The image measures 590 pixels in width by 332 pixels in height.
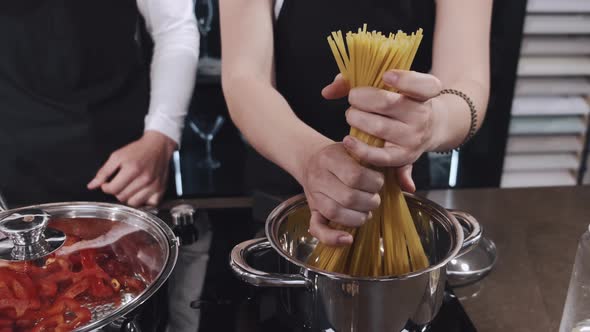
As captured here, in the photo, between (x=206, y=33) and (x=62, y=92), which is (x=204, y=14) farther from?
(x=62, y=92)

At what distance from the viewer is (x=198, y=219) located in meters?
1.06

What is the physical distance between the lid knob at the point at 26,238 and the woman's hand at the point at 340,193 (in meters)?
0.36

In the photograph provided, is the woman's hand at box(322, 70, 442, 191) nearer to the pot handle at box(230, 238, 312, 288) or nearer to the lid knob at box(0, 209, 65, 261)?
the pot handle at box(230, 238, 312, 288)

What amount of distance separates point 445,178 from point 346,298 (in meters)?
2.25

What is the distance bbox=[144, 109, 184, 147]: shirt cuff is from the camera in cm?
145

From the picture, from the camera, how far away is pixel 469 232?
0.80 meters

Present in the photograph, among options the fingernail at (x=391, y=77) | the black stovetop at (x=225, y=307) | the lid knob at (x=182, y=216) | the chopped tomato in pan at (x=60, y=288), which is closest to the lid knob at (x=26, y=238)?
the chopped tomato in pan at (x=60, y=288)

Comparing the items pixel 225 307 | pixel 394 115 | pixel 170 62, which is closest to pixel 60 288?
pixel 225 307

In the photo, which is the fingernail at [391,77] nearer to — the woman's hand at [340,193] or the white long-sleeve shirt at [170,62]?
the woman's hand at [340,193]

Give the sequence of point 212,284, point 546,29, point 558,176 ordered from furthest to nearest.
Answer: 1. point 558,176
2. point 546,29
3. point 212,284

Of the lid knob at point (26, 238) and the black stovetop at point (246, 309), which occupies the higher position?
the lid knob at point (26, 238)

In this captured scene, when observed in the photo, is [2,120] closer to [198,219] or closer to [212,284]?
[198,219]

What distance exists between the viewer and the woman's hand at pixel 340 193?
2.25 ft

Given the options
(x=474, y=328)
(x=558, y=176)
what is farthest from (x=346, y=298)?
(x=558, y=176)
